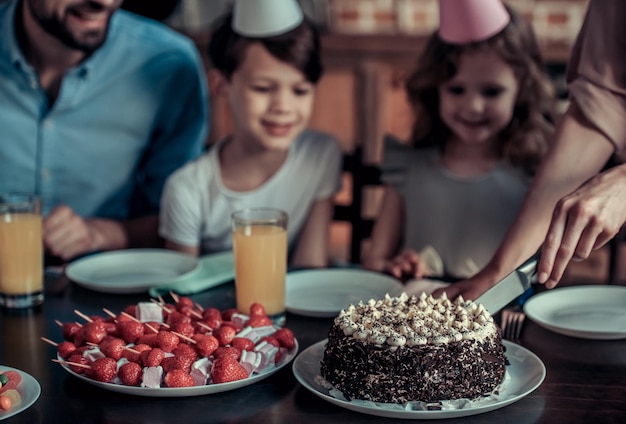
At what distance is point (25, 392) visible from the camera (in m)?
1.04

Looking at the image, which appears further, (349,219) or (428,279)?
(349,219)

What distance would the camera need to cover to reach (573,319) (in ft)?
4.43

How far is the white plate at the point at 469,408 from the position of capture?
95 centimetres

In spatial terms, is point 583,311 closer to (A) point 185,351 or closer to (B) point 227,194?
(A) point 185,351

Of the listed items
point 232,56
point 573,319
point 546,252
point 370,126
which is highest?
point 232,56

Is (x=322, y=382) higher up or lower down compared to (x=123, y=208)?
higher up

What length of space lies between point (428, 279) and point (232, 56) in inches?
32.4

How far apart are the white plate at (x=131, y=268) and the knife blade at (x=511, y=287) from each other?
63cm

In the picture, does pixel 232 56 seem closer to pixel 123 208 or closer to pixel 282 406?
pixel 123 208

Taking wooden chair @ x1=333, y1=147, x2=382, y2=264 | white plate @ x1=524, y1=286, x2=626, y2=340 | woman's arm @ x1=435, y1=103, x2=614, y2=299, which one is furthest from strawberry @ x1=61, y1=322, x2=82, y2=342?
wooden chair @ x1=333, y1=147, x2=382, y2=264

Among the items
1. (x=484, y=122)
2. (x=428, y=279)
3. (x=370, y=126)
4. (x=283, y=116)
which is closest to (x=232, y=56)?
(x=283, y=116)

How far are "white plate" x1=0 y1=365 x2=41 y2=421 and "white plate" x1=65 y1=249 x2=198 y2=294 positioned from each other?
48cm

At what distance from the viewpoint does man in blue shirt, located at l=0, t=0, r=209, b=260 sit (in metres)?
2.20

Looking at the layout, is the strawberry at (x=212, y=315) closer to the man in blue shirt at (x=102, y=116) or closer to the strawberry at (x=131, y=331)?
the strawberry at (x=131, y=331)
